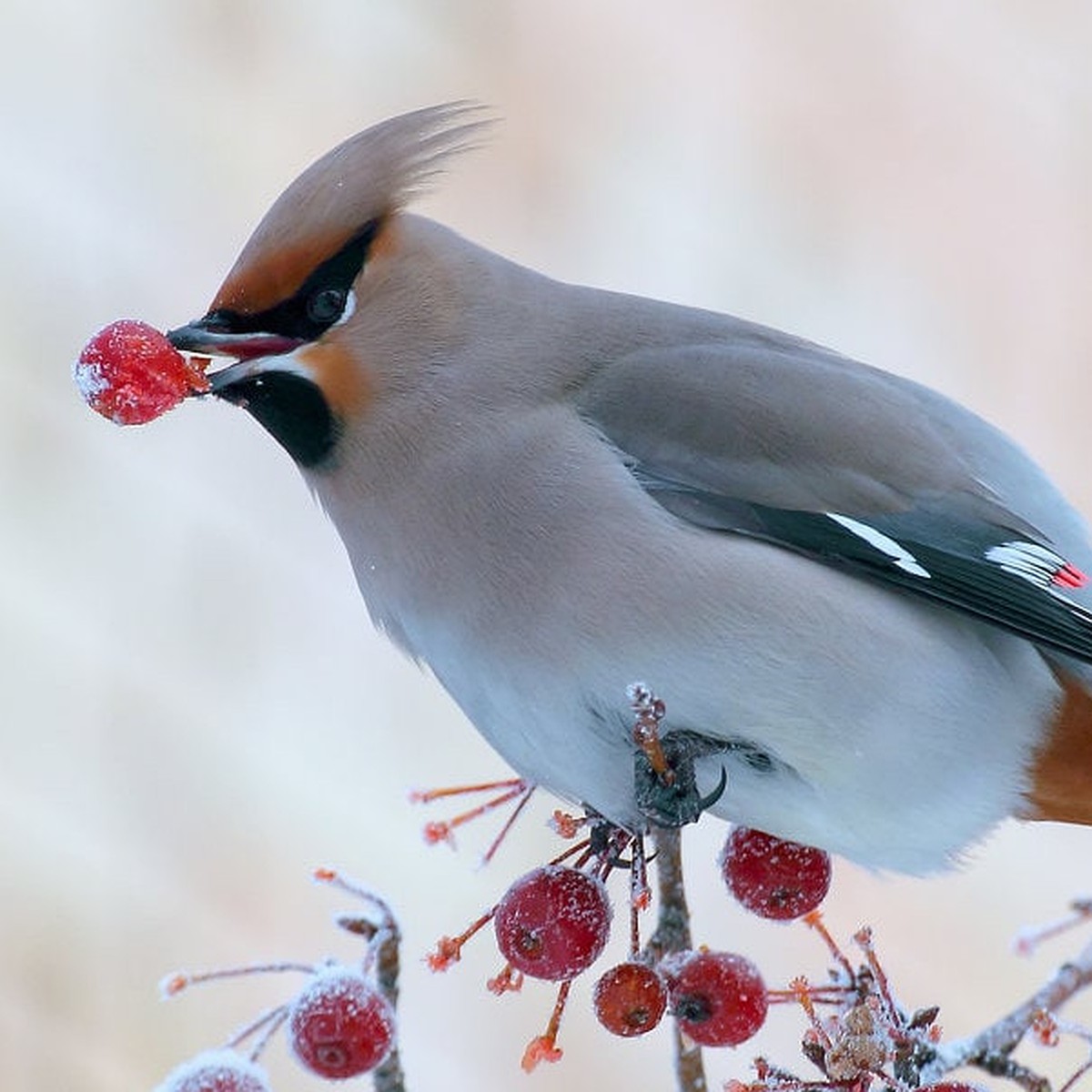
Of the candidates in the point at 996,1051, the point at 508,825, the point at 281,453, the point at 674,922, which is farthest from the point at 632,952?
the point at 281,453

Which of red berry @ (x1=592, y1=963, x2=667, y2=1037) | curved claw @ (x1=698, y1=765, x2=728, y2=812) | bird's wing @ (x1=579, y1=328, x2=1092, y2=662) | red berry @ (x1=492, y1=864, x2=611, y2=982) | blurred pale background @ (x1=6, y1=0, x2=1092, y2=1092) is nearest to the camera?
red berry @ (x1=592, y1=963, x2=667, y2=1037)

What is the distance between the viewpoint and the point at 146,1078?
367cm

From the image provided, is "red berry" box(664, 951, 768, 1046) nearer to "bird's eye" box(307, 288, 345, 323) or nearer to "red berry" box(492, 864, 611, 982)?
"red berry" box(492, 864, 611, 982)

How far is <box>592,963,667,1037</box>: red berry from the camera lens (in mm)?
2037

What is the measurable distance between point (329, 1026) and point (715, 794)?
0.52 m

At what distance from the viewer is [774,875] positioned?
7.91ft

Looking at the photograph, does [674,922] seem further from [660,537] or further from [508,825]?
[660,537]

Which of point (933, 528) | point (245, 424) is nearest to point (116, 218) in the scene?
point (245, 424)

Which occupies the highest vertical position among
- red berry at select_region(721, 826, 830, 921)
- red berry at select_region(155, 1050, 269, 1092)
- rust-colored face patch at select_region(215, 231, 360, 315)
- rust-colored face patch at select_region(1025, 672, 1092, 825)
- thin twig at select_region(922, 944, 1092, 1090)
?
rust-colored face patch at select_region(215, 231, 360, 315)

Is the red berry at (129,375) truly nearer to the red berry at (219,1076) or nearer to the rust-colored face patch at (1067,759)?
the red berry at (219,1076)

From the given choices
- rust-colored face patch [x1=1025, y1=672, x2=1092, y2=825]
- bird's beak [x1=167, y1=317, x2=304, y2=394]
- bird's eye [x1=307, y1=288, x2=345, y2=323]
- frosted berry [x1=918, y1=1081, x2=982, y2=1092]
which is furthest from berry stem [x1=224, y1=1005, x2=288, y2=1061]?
rust-colored face patch [x1=1025, y1=672, x2=1092, y2=825]

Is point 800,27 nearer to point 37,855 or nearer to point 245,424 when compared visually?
point 245,424

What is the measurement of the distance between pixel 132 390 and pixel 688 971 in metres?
0.76

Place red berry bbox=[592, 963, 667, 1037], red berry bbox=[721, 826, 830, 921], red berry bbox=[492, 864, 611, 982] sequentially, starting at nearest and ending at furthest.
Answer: red berry bbox=[592, 963, 667, 1037] < red berry bbox=[492, 864, 611, 982] < red berry bbox=[721, 826, 830, 921]
